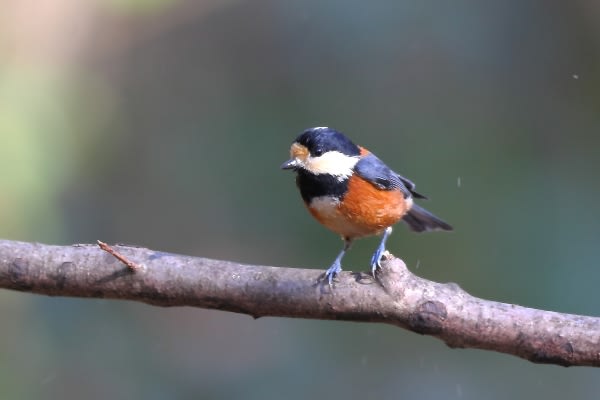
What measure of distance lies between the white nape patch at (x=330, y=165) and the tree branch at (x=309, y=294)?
434mm

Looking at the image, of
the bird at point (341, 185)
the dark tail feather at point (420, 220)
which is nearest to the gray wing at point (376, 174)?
the bird at point (341, 185)

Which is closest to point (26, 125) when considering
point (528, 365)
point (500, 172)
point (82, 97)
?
point (82, 97)

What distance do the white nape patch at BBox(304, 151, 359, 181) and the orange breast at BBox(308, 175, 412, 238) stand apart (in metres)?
0.03

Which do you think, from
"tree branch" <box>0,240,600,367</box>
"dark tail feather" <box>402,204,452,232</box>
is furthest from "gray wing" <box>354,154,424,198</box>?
"tree branch" <box>0,240,600,367</box>

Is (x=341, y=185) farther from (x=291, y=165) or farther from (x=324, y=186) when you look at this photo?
(x=291, y=165)

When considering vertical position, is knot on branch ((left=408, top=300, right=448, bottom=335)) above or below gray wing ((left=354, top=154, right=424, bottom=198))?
below

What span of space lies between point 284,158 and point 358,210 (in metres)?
2.00

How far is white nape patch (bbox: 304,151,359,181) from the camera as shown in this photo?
7.18 ft

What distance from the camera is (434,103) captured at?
13.8 ft

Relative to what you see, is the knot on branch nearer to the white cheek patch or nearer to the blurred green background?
the white cheek patch

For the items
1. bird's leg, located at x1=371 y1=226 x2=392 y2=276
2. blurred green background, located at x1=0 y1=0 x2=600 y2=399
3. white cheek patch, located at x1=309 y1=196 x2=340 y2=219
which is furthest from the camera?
blurred green background, located at x1=0 y1=0 x2=600 y2=399

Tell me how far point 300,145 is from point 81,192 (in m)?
2.16

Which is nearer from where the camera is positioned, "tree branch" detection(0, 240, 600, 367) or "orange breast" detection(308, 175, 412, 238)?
"tree branch" detection(0, 240, 600, 367)

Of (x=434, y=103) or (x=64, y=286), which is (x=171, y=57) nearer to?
(x=434, y=103)
